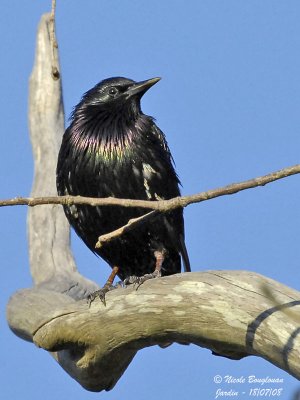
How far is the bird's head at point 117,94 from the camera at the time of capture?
25.9ft

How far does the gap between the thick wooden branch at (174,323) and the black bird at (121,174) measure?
82 cm

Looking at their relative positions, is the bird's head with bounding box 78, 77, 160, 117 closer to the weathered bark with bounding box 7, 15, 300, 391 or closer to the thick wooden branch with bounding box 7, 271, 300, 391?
the weathered bark with bounding box 7, 15, 300, 391

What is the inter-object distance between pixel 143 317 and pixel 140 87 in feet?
8.15

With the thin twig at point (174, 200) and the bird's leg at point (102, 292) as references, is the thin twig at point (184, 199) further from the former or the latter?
the bird's leg at point (102, 292)

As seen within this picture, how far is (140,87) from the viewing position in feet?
25.9

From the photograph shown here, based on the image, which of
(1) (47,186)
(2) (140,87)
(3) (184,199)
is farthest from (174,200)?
(1) (47,186)

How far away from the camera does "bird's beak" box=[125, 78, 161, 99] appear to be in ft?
25.7

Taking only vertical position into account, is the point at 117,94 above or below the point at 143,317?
above

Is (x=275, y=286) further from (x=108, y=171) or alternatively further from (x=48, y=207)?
(x=48, y=207)

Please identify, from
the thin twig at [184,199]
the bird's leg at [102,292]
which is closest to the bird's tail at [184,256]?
the bird's leg at [102,292]

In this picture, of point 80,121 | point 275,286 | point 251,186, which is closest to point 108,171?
point 80,121

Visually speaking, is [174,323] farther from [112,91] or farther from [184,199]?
[112,91]

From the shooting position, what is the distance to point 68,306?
20.9 ft

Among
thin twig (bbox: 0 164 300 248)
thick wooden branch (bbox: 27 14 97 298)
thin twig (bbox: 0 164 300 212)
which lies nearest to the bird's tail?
thick wooden branch (bbox: 27 14 97 298)
